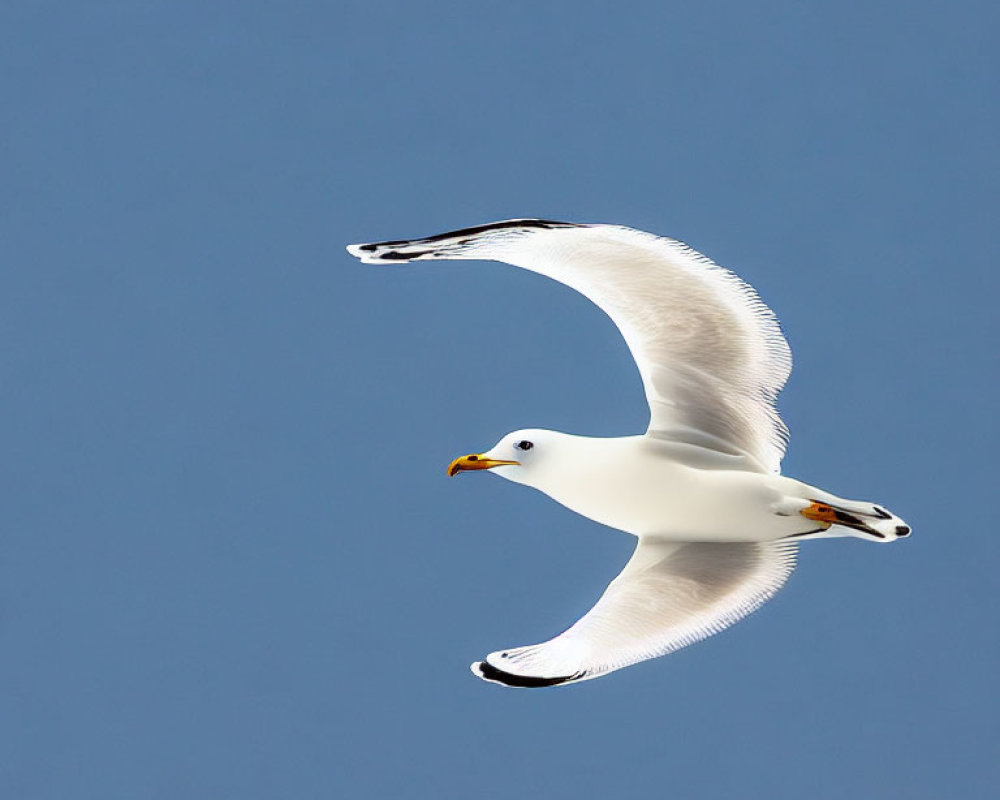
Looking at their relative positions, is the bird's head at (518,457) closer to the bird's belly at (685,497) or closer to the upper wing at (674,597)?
the bird's belly at (685,497)

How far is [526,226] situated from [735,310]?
898 mm

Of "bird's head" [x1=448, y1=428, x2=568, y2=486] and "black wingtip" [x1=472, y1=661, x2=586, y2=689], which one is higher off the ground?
"bird's head" [x1=448, y1=428, x2=568, y2=486]

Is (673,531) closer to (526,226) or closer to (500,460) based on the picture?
(500,460)

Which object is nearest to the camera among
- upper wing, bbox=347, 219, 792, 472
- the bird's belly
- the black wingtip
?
upper wing, bbox=347, 219, 792, 472

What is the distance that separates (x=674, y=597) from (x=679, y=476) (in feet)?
1.35

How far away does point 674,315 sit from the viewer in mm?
6305

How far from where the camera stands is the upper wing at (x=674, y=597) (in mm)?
6406

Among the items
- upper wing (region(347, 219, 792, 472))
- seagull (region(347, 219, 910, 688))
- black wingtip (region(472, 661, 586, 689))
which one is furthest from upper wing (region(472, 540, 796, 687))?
upper wing (region(347, 219, 792, 472))

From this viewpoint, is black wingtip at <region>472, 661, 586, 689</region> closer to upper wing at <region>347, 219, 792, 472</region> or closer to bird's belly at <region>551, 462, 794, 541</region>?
bird's belly at <region>551, 462, 794, 541</region>

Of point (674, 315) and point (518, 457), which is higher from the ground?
point (674, 315)

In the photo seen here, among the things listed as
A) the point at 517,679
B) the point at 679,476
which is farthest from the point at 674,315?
the point at 517,679

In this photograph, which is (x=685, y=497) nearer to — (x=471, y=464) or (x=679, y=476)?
(x=679, y=476)

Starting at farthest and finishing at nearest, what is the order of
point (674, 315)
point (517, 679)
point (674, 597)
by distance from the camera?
point (674, 597) < point (674, 315) < point (517, 679)

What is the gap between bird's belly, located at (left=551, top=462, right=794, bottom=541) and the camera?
637 cm
